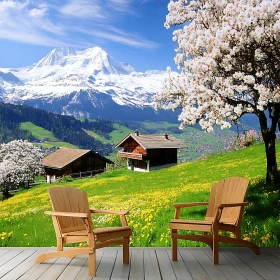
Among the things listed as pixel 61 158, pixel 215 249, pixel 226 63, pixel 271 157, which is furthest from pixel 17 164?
pixel 215 249

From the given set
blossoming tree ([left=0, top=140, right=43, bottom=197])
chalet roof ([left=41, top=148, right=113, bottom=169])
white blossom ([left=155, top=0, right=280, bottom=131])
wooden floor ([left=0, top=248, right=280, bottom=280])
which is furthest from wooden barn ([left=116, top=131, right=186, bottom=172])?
wooden floor ([left=0, top=248, right=280, bottom=280])

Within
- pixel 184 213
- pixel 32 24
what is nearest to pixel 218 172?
pixel 184 213

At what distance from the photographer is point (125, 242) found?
627cm

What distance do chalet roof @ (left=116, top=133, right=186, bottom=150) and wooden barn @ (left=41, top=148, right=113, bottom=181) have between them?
6.59m

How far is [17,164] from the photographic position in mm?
50875

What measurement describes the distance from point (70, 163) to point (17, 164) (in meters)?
6.96

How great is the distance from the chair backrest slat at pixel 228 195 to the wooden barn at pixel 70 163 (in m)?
46.9

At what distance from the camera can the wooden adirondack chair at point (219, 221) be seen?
244 inches

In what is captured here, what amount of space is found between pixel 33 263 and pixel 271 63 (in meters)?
6.29

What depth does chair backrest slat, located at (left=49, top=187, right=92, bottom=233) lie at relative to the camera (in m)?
6.37

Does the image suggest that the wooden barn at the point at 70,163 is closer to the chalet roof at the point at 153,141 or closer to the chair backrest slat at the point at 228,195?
the chalet roof at the point at 153,141

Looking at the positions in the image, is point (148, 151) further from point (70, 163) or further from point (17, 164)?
point (17, 164)

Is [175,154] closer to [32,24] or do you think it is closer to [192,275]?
[32,24]

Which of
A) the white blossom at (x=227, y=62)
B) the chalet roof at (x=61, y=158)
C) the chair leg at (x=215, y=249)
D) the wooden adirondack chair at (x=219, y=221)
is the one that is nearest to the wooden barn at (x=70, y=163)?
the chalet roof at (x=61, y=158)
